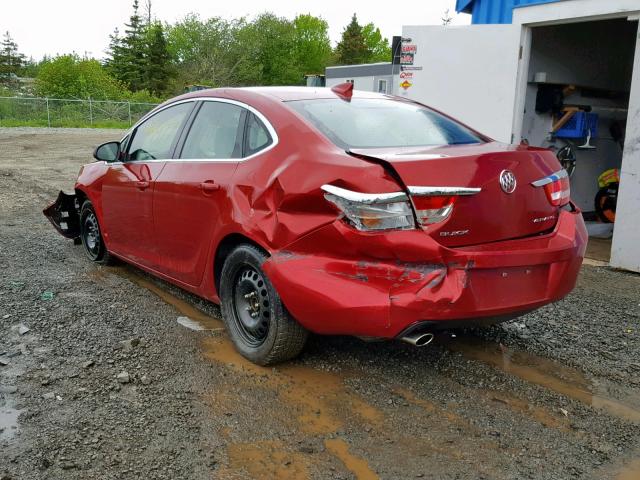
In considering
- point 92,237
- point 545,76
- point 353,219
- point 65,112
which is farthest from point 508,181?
point 65,112

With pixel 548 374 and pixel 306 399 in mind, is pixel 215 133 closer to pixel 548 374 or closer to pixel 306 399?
pixel 306 399

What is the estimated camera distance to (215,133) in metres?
4.30

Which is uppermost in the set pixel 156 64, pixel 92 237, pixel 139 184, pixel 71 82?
pixel 156 64

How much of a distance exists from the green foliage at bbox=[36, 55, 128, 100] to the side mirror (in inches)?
1478

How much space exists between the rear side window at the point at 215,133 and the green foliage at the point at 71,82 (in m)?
38.8

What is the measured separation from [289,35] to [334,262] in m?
77.1

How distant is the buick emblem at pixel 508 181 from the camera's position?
3.27 metres

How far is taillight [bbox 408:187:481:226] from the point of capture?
3064 mm

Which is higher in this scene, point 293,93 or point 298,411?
point 293,93

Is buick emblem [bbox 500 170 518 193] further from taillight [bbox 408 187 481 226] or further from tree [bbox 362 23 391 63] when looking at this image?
tree [bbox 362 23 391 63]

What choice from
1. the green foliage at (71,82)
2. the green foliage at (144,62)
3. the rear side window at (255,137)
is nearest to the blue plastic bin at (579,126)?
the rear side window at (255,137)

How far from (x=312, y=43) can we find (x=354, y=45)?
23.1 ft

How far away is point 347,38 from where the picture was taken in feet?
274

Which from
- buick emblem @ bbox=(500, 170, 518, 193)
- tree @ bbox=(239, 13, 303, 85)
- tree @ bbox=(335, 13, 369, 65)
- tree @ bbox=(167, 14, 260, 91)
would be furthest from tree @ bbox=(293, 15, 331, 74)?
buick emblem @ bbox=(500, 170, 518, 193)
